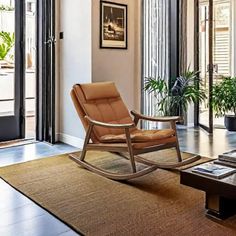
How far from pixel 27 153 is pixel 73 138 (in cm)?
67

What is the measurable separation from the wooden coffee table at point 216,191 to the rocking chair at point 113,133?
0.78m

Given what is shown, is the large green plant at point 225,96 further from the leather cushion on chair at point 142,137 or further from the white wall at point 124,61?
the leather cushion on chair at point 142,137

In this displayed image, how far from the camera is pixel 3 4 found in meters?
4.90

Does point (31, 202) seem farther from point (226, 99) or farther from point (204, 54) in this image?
point (204, 54)

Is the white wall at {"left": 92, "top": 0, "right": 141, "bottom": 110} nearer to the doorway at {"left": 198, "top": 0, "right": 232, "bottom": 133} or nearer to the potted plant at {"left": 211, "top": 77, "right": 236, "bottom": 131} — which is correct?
the potted plant at {"left": 211, "top": 77, "right": 236, "bottom": 131}

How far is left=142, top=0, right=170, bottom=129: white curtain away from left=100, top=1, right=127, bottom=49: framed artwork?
120 centimetres

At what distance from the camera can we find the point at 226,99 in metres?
5.96

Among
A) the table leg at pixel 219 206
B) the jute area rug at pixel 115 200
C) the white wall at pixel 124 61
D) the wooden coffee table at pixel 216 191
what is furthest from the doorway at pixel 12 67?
the table leg at pixel 219 206

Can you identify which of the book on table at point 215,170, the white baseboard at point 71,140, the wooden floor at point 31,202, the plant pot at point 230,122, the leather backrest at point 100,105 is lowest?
the wooden floor at point 31,202

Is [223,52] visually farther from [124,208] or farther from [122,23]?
[124,208]

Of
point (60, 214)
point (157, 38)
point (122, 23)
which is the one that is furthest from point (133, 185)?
point (157, 38)

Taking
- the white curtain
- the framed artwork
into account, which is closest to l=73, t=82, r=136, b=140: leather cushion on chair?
the framed artwork

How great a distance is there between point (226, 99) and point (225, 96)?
0.17ft

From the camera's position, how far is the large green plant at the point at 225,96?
5941 mm
